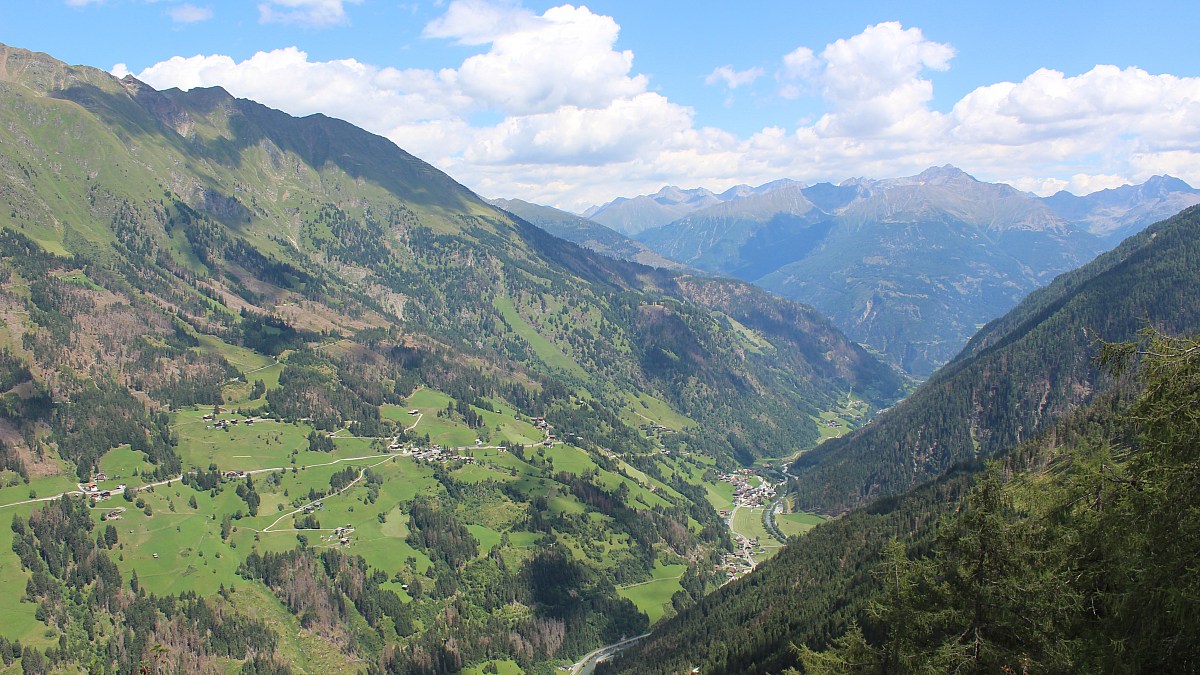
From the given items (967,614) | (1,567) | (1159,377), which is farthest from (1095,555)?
(1,567)

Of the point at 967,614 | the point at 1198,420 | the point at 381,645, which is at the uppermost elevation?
the point at 1198,420

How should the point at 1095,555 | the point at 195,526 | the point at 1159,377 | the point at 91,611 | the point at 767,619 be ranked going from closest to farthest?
1. the point at 1159,377
2. the point at 1095,555
3. the point at 767,619
4. the point at 91,611
5. the point at 195,526

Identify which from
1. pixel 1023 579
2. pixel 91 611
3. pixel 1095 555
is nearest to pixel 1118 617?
pixel 1095 555

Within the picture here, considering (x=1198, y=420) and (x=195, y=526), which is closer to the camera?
(x=1198, y=420)

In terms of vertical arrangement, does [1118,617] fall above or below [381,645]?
above

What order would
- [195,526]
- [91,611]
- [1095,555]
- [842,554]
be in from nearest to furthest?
1. [1095,555]
2. [91,611]
3. [842,554]
4. [195,526]

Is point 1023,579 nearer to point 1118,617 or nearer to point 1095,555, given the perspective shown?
point 1095,555

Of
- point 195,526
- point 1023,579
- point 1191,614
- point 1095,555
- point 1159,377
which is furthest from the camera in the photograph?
point 195,526

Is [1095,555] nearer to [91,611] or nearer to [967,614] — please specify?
[967,614]

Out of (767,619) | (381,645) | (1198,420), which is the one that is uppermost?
(1198,420)
